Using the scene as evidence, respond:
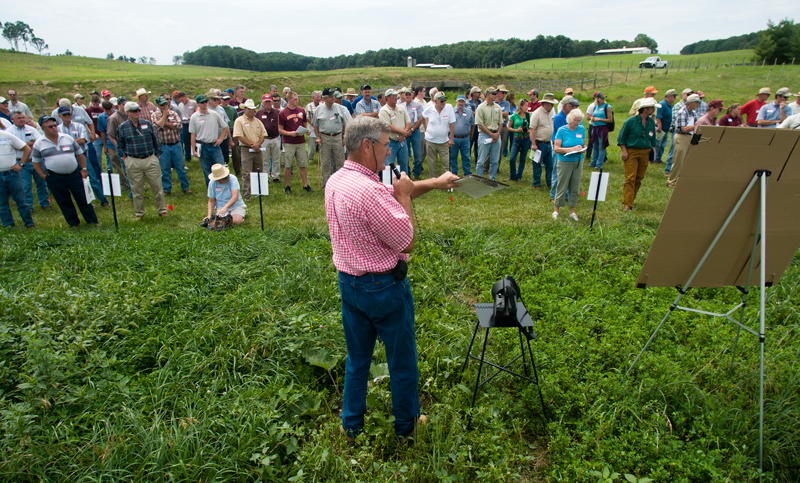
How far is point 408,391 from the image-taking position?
2.96m

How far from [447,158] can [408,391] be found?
806cm

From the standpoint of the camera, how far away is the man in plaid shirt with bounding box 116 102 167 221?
7.99 metres

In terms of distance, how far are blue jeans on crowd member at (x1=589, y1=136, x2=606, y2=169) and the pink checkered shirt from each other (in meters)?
10.6

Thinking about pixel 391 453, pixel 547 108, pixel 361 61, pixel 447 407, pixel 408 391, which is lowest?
pixel 391 453

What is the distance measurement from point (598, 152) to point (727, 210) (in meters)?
9.76

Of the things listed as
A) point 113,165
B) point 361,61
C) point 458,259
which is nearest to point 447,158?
point 458,259

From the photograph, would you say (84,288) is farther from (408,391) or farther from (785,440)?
(785,440)

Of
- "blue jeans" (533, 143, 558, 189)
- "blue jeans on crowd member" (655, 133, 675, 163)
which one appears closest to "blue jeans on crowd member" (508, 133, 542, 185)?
"blue jeans" (533, 143, 558, 189)

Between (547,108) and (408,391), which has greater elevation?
(547,108)

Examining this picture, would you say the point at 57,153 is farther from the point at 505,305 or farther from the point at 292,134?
the point at 505,305

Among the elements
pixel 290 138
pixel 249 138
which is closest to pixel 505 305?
pixel 249 138

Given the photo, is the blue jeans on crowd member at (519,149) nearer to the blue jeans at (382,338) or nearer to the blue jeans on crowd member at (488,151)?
the blue jeans on crowd member at (488,151)

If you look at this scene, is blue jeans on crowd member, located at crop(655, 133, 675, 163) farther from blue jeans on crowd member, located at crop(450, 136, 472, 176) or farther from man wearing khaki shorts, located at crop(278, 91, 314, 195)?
man wearing khaki shorts, located at crop(278, 91, 314, 195)

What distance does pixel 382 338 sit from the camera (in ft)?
9.31
